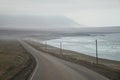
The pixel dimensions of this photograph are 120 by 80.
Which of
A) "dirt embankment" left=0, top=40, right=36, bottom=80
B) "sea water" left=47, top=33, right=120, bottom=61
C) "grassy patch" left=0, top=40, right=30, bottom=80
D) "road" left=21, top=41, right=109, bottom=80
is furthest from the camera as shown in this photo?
"sea water" left=47, top=33, right=120, bottom=61

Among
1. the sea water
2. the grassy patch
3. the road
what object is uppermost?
the road

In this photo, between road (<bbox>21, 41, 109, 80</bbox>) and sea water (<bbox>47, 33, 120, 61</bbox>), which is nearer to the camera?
road (<bbox>21, 41, 109, 80</bbox>)

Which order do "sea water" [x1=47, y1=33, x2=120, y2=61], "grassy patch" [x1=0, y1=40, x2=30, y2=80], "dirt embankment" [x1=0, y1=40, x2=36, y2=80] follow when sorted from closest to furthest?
"dirt embankment" [x1=0, y1=40, x2=36, y2=80]
"grassy patch" [x1=0, y1=40, x2=30, y2=80]
"sea water" [x1=47, y1=33, x2=120, y2=61]

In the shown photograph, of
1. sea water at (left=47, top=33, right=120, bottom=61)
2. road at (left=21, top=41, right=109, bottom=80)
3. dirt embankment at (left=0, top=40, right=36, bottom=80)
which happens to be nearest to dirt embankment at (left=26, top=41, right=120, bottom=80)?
road at (left=21, top=41, right=109, bottom=80)

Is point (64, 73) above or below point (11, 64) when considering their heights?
above

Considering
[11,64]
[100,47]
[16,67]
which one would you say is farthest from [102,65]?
[100,47]

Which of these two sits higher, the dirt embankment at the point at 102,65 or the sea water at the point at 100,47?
the dirt embankment at the point at 102,65

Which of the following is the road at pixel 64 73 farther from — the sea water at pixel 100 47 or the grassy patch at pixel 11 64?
the sea water at pixel 100 47

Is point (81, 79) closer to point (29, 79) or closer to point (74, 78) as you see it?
point (74, 78)

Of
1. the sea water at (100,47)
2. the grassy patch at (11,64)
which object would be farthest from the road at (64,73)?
the sea water at (100,47)

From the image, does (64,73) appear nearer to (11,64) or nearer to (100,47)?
(11,64)

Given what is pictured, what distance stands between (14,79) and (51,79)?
3.80 metres

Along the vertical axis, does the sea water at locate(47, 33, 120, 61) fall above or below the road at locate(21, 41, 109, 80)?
below

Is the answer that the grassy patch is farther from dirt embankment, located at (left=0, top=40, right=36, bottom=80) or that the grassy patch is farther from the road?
the road
